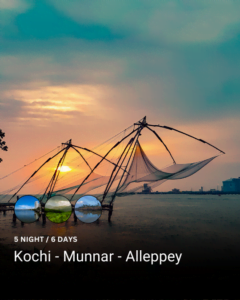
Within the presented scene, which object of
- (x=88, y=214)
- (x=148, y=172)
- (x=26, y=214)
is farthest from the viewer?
(x=148, y=172)

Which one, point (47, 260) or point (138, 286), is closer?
point (138, 286)

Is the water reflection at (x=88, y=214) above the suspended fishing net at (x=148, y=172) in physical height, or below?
below

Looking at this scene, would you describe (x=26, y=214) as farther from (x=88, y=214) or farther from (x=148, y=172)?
(x=148, y=172)

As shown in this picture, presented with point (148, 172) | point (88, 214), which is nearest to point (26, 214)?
point (88, 214)

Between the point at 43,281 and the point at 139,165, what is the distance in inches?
415

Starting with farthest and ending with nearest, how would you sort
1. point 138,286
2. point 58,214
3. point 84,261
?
point 58,214
point 84,261
point 138,286

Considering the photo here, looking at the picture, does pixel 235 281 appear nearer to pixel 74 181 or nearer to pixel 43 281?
pixel 43 281

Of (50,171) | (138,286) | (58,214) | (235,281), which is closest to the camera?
(138,286)

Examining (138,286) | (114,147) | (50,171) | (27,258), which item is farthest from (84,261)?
(50,171)

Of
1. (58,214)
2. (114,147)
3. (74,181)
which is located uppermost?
(114,147)

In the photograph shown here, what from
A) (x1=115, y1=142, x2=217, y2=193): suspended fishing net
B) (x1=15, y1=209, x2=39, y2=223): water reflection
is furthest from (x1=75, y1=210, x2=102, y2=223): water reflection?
(x1=115, y1=142, x2=217, y2=193): suspended fishing net

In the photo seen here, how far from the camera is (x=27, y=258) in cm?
812

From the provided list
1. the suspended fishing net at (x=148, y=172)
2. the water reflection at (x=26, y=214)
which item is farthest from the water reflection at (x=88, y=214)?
the suspended fishing net at (x=148, y=172)

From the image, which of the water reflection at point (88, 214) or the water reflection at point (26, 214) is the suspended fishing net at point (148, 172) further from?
the water reflection at point (26, 214)
